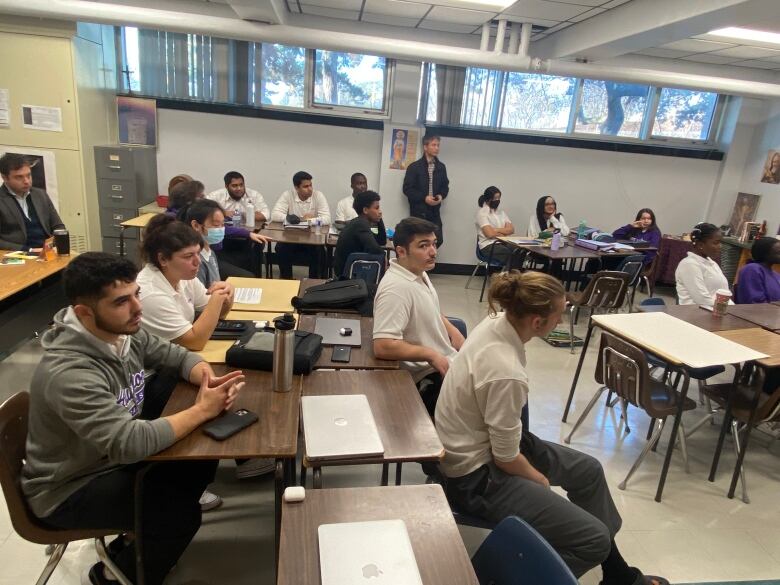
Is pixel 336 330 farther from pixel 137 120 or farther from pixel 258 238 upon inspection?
pixel 137 120

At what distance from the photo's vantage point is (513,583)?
120 cm

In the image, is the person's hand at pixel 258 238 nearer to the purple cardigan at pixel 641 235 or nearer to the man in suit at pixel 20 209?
the man in suit at pixel 20 209

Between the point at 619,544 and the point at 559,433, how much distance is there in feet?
3.24

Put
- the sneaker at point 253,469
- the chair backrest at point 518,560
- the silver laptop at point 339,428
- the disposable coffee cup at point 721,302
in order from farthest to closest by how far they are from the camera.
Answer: the disposable coffee cup at point 721,302 → the sneaker at point 253,469 → the silver laptop at point 339,428 → the chair backrest at point 518,560

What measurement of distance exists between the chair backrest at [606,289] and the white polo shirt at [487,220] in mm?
1900

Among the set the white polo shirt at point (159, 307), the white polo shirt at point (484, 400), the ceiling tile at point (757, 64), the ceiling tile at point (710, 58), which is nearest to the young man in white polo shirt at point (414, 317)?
the white polo shirt at point (484, 400)

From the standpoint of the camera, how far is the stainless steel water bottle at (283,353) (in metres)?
1.86

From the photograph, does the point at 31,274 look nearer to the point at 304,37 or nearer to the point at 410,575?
the point at 410,575

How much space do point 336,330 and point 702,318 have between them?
8.20 feet

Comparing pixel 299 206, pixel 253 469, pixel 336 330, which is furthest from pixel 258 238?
pixel 253 469

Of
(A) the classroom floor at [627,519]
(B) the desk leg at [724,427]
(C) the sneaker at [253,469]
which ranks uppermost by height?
(B) the desk leg at [724,427]

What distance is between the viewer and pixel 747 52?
5.65 m

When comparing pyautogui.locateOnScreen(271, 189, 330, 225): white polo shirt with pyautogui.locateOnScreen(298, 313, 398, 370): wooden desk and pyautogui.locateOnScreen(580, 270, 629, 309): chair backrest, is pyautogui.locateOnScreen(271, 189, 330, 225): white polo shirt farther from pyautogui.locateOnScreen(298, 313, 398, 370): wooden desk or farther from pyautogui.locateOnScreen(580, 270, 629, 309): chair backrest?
pyautogui.locateOnScreen(298, 313, 398, 370): wooden desk

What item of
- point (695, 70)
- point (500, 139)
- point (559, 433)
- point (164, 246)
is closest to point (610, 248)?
point (500, 139)
